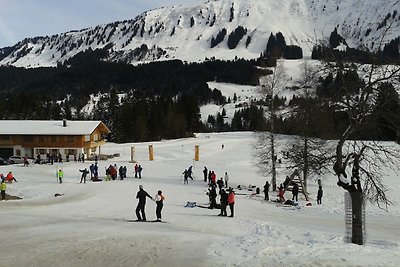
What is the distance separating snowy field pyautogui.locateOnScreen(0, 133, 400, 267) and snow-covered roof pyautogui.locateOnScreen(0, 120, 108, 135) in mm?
20290

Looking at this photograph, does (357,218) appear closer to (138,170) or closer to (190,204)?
(190,204)

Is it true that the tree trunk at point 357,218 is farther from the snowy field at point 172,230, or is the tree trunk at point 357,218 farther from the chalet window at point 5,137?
the chalet window at point 5,137

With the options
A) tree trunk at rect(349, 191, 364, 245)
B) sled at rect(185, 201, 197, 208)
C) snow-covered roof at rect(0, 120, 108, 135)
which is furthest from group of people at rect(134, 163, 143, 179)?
tree trunk at rect(349, 191, 364, 245)

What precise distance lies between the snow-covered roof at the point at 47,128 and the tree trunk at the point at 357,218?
47.0 meters

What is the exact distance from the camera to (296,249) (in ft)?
39.4

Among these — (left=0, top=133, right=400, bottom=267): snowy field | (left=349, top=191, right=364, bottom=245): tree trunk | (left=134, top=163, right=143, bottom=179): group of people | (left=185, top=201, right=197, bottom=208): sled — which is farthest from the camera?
(left=134, top=163, right=143, bottom=179): group of people

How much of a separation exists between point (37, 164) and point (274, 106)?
27304 mm

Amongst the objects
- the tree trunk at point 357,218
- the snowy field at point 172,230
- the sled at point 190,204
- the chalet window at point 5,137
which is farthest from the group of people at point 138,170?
the chalet window at point 5,137

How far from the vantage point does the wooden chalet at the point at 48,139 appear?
56.3m

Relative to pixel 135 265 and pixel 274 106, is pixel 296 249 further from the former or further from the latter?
pixel 274 106

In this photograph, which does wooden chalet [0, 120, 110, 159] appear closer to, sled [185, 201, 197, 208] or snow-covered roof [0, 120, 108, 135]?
snow-covered roof [0, 120, 108, 135]

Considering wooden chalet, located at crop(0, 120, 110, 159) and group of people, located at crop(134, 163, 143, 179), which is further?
wooden chalet, located at crop(0, 120, 110, 159)

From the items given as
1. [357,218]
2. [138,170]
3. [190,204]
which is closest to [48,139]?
[138,170]

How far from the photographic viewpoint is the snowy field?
456 inches
